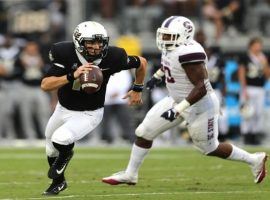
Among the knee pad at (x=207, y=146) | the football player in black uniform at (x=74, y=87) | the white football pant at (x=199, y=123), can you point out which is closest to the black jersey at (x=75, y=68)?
the football player in black uniform at (x=74, y=87)

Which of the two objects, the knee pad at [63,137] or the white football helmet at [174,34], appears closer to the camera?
the knee pad at [63,137]

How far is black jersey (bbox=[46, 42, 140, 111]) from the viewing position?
782 cm

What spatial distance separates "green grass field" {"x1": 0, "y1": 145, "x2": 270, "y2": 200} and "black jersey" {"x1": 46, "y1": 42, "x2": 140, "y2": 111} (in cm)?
77

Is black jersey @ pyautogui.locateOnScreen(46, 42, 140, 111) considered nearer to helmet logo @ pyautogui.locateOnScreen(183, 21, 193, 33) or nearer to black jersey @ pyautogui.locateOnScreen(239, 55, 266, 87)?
helmet logo @ pyautogui.locateOnScreen(183, 21, 193, 33)

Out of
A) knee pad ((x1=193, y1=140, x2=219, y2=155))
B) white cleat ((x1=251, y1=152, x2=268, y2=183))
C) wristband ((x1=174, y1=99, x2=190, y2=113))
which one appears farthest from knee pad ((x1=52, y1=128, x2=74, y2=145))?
white cleat ((x1=251, y1=152, x2=268, y2=183))

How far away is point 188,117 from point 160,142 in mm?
7302

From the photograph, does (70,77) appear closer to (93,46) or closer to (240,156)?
(93,46)

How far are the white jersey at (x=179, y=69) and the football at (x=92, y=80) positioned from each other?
0.99 m

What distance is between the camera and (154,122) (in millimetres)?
8602

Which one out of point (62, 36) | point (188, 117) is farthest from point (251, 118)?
point (188, 117)

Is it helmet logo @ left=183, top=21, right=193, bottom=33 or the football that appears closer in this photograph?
the football

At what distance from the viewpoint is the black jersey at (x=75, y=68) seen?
7.82 meters

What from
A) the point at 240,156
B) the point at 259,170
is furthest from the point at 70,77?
the point at 259,170

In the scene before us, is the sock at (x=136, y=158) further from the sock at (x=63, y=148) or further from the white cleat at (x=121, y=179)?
the sock at (x=63, y=148)
